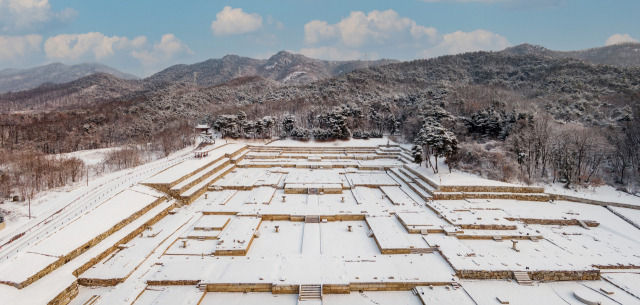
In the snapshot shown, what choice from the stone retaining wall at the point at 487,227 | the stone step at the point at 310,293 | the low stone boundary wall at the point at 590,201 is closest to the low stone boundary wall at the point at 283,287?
the stone step at the point at 310,293

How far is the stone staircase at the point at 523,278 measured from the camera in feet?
33.5

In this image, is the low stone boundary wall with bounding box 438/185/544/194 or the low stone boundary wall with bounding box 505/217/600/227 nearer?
the low stone boundary wall with bounding box 505/217/600/227

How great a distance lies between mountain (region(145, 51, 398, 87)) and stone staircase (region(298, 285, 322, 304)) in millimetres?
109978

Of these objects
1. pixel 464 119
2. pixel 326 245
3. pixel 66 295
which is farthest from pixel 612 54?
pixel 66 295

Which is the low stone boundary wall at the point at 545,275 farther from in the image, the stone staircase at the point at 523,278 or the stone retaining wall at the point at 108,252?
the stone retaining wall at the point at 108,252

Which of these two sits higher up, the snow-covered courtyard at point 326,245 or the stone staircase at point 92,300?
the snow-covered courtyard at point 326,245

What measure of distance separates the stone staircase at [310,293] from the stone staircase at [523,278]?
7.50 meters

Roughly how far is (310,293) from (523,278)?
8.10 m

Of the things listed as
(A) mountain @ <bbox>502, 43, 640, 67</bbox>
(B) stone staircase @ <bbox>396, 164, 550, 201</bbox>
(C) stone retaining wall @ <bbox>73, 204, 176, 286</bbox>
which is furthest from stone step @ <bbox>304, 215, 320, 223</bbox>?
(A) mountain @ <bbox>502, 43, 640, 67</bbox>

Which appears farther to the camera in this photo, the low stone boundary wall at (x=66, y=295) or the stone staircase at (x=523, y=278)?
the stone staircase at (x=523, y=278)

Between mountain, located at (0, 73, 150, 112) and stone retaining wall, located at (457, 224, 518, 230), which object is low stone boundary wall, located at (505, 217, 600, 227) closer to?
stone retaining wall, located at (457, 224, 518, 230)

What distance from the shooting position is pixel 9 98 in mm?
87625

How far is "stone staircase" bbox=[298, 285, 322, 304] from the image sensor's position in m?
9.22

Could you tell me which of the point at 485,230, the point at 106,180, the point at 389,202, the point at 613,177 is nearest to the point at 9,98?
the point at 106,180
